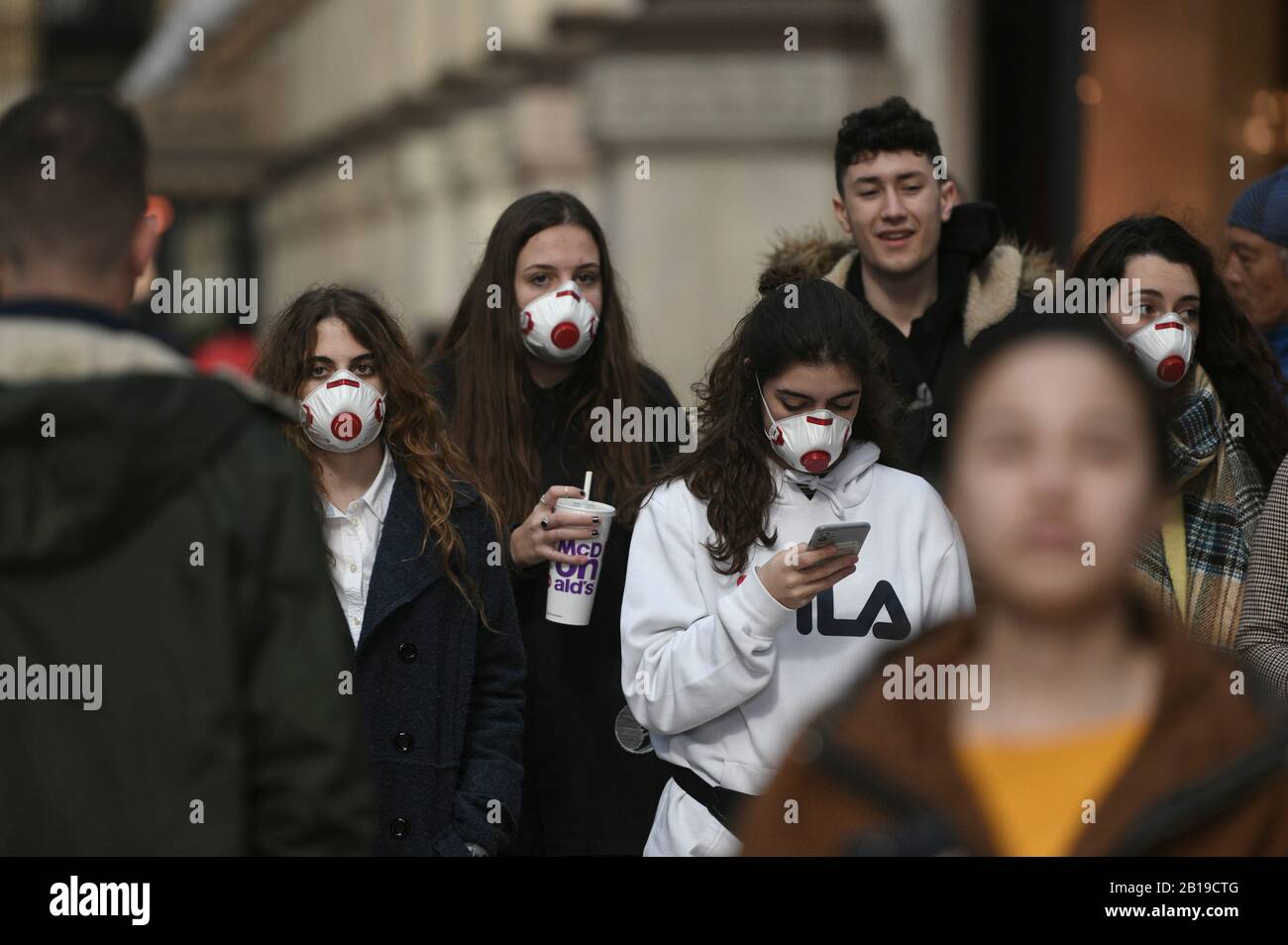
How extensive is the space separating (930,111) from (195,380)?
8.85 metres

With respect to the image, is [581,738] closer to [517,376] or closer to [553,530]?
[553,530]

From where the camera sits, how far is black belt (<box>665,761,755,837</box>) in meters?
3.93

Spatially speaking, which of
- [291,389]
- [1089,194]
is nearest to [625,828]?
[291,389]

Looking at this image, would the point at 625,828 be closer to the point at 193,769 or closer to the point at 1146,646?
the point at 193,769

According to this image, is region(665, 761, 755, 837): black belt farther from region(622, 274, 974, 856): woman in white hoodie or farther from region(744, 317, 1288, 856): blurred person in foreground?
region(744, 317, 1288, 856): blurred person in foreground

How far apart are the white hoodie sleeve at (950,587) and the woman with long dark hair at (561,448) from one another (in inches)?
35.5

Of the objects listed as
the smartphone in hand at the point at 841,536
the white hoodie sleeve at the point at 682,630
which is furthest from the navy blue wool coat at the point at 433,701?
the smartphone in hand at the point at 841,536

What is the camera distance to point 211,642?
270 centimetres

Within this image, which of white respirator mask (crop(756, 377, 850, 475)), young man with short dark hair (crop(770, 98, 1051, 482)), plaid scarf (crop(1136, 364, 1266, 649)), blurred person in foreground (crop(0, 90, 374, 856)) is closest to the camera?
blurred person in foreground (crop(0, 90, 374, 856))

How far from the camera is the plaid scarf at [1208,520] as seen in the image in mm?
4465

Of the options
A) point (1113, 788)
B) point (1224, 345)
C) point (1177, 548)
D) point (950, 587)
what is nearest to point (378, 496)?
point (950, 587)

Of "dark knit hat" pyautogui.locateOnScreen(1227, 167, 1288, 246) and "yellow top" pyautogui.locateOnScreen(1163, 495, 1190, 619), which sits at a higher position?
"dark knit hat" pyautogui.locateOnScreen(1227, 167, 1288, 246)

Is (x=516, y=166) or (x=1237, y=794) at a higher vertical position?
(x=516, y=166)

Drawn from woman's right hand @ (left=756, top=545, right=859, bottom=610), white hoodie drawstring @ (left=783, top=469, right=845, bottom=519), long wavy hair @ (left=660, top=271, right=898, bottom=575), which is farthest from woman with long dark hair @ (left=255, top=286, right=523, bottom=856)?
woman's right hand @ (left=756, top=545, right=859, bottom=610)
